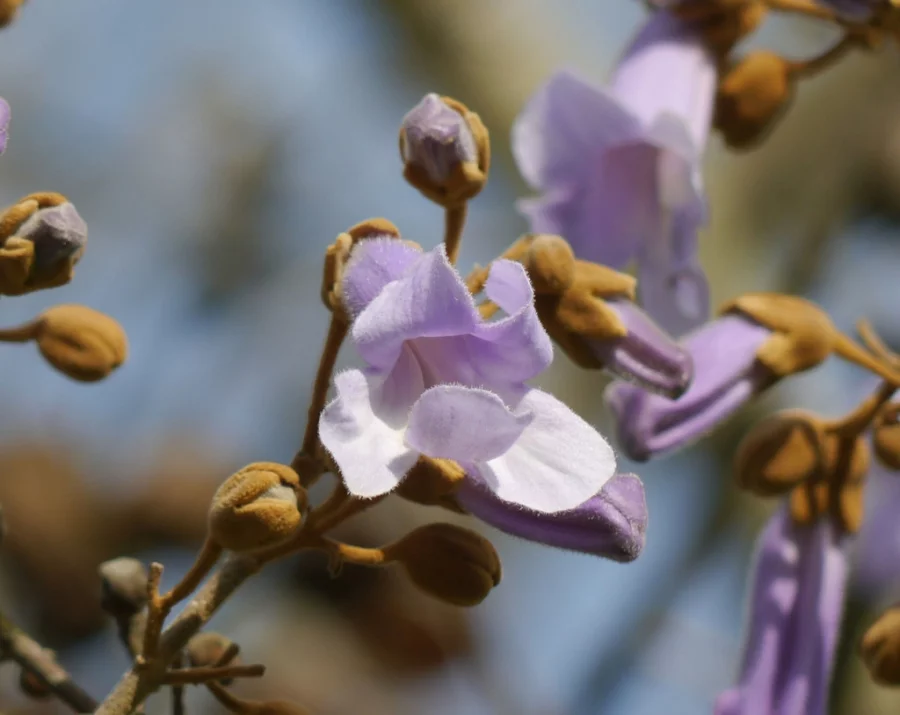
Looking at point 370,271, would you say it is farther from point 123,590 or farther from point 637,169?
point 637,169

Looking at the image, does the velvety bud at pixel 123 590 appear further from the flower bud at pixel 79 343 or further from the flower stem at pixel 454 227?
the flower stem at pixel 454 227

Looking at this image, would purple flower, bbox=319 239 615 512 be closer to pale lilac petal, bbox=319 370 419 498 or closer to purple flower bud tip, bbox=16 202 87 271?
pale lilac petal, bbox=319 370 419 498

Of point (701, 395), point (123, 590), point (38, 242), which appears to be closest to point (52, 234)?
point (38, 242)

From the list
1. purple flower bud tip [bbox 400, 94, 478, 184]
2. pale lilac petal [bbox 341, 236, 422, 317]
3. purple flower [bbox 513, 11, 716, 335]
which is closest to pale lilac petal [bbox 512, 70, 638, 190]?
purple flower [bbox 513, 11, 716, 335]

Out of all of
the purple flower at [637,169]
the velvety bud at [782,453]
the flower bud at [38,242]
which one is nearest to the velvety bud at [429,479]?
the flower bud at [38,242]

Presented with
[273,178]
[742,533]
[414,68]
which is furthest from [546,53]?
[742,533]

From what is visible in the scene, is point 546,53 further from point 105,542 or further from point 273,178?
point 105,542
